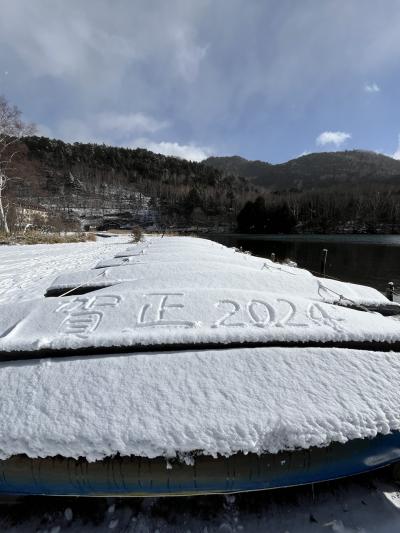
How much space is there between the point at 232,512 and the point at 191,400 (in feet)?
2.38

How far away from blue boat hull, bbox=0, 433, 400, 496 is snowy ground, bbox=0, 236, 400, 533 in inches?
5.6

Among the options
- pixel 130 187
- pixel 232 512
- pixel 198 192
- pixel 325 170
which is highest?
pixel 325 170

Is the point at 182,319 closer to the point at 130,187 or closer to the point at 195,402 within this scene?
the point at 195,402

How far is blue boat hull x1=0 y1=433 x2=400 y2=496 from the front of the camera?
1.56 metres

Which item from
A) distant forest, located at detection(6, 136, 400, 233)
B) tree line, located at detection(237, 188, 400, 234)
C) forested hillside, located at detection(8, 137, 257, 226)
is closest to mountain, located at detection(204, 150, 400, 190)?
distant forest, located at detection(6, 136, 400, 233)

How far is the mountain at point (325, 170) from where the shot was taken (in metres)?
134

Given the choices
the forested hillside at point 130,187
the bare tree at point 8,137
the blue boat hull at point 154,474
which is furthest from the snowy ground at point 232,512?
the forested hillside at point 130,187

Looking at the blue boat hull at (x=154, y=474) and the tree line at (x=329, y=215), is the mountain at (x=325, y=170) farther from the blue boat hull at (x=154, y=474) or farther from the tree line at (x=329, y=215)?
the blue boat hull at (x=154, y=474)

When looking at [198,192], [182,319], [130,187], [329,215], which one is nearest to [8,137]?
[182,319]

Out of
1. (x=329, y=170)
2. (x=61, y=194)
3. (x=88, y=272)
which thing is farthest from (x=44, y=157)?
(x=329, y=170)

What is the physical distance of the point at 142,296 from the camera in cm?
271

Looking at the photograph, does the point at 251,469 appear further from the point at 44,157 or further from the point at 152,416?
the point at 44,157

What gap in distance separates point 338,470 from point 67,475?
174cm

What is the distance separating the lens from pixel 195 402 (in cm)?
169
